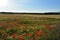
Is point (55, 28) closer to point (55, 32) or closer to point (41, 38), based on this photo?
point (55, 32)

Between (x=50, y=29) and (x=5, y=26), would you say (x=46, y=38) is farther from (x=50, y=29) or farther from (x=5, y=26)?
(x=5, y=26)

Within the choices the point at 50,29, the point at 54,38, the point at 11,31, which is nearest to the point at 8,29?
the point at 11,31

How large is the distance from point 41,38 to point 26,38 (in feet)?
1.67

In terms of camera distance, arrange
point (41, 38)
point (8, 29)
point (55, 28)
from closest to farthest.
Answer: point (41, 38) < point (55, 28) < point (8, 29)

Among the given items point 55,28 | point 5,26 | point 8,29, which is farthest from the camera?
point 5,26

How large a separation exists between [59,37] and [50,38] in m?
0.30

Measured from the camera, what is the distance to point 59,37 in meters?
8.60

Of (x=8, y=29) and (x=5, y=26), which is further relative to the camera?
(x=5, y=26)

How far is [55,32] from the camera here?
8930 millimetres

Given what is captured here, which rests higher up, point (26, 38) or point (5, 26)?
point (26, 38)

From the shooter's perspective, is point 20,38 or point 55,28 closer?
point 20,38

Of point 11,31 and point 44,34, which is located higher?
point 44,34

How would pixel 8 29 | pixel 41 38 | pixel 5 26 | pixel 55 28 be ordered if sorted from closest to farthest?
pixel 41 38
pixel 55 28
pixel 8 29
pixel 5 26

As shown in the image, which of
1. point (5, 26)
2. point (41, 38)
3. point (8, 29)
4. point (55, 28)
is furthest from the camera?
point (5, 26)
